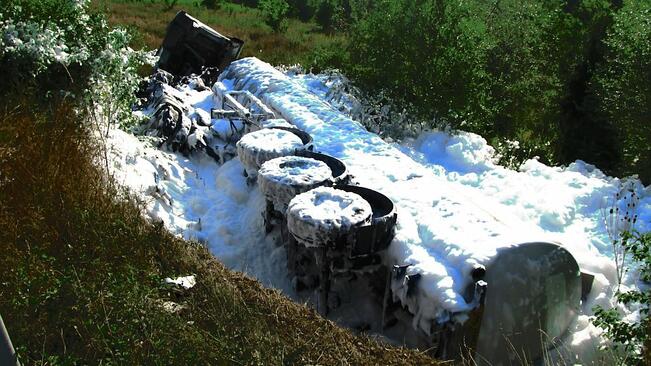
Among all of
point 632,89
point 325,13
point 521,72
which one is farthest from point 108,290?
point 325,13

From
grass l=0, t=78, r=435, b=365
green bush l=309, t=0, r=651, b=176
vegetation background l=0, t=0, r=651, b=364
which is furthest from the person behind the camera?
green bush l=309, t=0, r=651, b=176

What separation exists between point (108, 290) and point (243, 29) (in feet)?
77.3

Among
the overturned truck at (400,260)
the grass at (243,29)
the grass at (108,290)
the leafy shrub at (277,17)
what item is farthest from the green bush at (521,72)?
the leafy shrub at (277,17)

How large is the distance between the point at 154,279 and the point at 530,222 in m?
4.19

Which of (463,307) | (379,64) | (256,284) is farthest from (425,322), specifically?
(379,64)

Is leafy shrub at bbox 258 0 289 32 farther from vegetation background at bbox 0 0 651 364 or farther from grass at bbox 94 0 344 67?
vegetation background at bbox 0 0 651 364

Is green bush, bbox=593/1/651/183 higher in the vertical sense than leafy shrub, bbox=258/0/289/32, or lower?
higher

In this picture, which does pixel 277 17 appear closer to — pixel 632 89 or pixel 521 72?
pixel 521 72

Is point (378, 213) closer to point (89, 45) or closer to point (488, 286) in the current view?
point (488, 286)

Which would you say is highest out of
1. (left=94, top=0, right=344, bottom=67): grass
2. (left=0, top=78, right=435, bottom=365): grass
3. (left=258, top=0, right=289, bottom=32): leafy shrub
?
(left=0, top=78, right=435, bottom=365): grass

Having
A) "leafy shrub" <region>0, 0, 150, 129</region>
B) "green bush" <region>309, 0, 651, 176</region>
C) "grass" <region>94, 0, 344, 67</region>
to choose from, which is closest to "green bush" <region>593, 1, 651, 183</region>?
"green bush" <region>309, 0, 651, 176</region>

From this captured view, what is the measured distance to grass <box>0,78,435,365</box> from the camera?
3861 mm

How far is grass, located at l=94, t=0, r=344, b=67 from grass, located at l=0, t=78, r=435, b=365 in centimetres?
1085

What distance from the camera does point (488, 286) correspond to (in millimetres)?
4797
